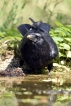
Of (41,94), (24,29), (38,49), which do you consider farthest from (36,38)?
(41,94)

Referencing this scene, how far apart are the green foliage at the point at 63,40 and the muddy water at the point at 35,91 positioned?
71 cm

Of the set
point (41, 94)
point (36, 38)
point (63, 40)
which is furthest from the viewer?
point (63, 40)

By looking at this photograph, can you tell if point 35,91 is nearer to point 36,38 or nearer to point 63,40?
point 36,38

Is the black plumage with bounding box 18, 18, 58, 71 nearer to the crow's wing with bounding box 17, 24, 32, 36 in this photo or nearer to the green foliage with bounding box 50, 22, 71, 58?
the crow's wing with bounding box 17, 24, 32, 36

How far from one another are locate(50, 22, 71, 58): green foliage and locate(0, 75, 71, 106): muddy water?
0.71 metres

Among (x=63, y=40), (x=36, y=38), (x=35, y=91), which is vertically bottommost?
(x=35, y=91)

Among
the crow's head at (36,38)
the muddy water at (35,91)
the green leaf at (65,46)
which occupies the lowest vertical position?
the muddy water at (35,91)

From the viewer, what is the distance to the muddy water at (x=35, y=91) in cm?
425

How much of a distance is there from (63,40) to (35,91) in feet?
7.06

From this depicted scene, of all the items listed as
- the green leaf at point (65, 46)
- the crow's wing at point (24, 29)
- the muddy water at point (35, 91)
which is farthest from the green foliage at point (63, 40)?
the muddy water at point (35, 91)

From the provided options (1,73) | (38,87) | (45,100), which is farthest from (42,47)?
(45,100)

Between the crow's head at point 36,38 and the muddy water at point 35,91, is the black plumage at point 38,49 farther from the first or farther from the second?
the muddy water at point 35,91

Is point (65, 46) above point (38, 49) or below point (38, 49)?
below

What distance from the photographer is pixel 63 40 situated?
22.6 ft
